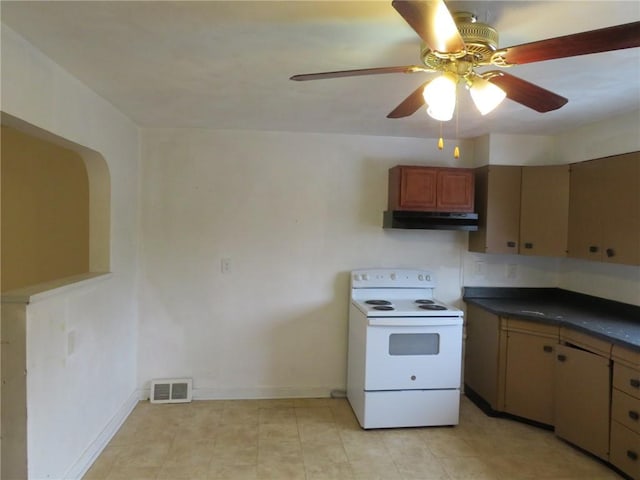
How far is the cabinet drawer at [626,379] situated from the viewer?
93.5 inches

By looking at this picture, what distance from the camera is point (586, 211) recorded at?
10.2 feet

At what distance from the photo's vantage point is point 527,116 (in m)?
2.92

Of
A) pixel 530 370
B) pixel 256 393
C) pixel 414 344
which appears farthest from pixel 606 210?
pixel 256 393

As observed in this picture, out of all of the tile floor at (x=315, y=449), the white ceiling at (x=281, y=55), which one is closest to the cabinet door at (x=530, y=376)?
the tile floor at (x=315, y=449)

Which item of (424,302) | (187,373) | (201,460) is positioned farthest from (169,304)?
(424,302)

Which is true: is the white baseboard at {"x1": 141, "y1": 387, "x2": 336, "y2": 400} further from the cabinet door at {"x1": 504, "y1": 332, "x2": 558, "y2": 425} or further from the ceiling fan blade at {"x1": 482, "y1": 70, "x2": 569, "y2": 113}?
the ceiling fan blade at {"x1": 482, "y1": 70, "x2": 569, "y2": 113}

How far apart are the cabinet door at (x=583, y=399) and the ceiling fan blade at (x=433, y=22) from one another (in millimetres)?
2259

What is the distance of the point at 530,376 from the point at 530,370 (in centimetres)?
4

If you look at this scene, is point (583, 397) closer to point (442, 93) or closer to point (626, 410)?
point (626, 410)

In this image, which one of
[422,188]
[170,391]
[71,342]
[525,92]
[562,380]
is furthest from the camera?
[170,391]

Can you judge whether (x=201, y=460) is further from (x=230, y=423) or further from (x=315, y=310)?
(x=315, y=310)

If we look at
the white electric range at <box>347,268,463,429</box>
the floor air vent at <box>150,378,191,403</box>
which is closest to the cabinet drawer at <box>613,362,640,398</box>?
the white electric range at <box>347,268,463,429</box>

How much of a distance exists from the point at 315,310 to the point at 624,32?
2.87 metres

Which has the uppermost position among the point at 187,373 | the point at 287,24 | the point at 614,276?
the point at 287,24
